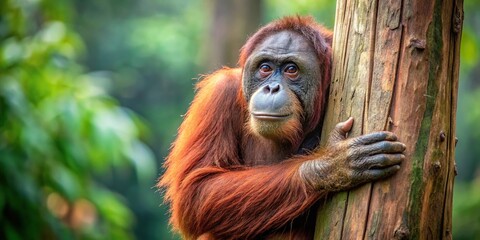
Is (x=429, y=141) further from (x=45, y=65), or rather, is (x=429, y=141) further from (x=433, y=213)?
(x=45, y=65)

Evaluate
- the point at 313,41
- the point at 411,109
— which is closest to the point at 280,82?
the point at 313,41

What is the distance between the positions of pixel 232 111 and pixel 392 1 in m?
1.39

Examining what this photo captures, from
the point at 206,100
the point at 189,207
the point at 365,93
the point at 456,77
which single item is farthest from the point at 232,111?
the point at 456,77

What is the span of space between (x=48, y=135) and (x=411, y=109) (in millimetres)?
4974

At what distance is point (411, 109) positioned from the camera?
356cm

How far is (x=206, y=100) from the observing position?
15.4ft

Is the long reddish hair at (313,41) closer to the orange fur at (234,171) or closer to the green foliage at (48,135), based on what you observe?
the orange fur at (234,171)

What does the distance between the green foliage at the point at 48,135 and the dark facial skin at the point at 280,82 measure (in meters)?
3.46

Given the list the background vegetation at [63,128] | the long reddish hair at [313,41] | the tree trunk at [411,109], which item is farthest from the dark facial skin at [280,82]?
the background vegetation at [63,128]

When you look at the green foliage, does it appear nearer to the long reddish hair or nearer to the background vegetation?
the background vegetation

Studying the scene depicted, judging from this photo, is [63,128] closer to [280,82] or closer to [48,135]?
[48,135]

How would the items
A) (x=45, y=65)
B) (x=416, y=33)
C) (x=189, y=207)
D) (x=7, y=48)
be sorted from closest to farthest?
(x=416, y=33)
(x=189, y=207)
(x=7, y=48)
(x=45, y=65)

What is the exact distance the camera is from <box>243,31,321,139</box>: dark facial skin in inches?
164

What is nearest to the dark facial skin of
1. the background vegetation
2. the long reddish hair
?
the long reddish hair
